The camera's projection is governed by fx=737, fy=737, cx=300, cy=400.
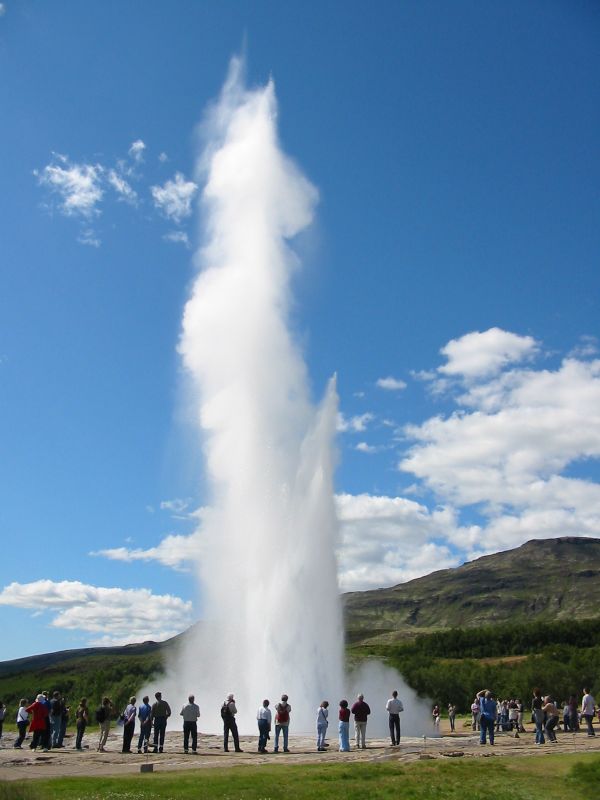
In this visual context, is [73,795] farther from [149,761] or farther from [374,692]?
[374,692]

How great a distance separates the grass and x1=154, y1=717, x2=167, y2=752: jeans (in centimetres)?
498

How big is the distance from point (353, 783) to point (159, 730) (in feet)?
31.3

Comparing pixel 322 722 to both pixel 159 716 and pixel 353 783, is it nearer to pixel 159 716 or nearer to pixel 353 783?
pixel 159 716

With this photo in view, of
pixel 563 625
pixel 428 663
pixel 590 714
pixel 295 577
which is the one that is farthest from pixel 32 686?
pixel 590 714

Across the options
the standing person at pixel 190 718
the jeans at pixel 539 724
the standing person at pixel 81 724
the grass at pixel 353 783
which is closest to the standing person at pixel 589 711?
the jeans at pixel 539 724

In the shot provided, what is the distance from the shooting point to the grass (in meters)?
14.3

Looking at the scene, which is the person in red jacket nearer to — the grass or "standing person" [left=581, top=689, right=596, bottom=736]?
the grass

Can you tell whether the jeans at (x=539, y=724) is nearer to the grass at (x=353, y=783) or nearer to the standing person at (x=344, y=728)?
the grass at (x=353, y=783)

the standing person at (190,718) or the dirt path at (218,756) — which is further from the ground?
the standing person at (190,718)

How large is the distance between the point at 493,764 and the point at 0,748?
1740 centimetres

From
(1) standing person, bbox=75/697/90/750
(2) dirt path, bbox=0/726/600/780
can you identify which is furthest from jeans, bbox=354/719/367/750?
(1) standing person, bbox=75/697/90/750

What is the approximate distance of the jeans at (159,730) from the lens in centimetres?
2291

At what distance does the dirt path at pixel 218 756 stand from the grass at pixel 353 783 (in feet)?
5.77

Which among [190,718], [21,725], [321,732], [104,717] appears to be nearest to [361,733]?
[321,732]
